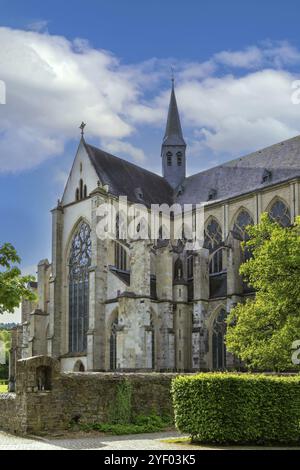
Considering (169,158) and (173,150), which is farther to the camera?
(173,150)

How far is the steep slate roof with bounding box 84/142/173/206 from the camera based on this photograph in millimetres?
44031

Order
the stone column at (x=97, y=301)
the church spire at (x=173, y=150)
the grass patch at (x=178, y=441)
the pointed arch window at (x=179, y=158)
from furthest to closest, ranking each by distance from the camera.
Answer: the pointed arch window at (x=179, y=158) < the church spire at (x=173, y=150) < the stone column at (x=97, y=301) < the grass patch at (x=178, y=441)

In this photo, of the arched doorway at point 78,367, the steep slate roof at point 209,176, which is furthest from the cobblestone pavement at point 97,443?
the steep slate roof at point 209,176

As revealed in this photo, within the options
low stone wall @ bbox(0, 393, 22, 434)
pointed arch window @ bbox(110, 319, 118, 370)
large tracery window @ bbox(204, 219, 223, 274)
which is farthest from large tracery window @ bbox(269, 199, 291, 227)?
low stone wall @ bbox(0, 393, 22, 434)

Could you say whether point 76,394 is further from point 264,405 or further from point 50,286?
point 50,286

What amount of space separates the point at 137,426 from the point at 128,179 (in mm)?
29707

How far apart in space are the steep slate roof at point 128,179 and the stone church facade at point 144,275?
113 mm

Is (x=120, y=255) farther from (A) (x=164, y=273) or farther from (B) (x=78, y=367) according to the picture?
(B) (x=78, y=367)

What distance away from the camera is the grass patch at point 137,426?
18203 mm

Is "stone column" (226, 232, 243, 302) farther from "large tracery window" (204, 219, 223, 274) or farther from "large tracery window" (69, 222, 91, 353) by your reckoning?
"large tracery window" (69, 222, 91, 353)

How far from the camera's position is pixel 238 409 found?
50.7 ft

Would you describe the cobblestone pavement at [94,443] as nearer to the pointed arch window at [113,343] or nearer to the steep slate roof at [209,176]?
the pointed arch window at [113,343]

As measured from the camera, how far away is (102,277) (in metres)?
39.7

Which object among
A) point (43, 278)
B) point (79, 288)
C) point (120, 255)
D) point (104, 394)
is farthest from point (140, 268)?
point (104, 394)
